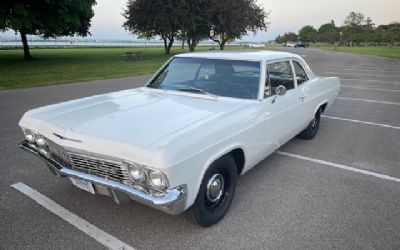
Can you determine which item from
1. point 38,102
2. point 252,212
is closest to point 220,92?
point 252,212

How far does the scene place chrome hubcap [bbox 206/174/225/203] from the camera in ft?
10.7

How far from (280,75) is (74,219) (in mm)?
3150

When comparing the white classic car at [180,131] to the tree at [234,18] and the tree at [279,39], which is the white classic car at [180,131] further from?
the tree at [279,39]

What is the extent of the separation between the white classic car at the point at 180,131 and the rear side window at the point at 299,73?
0.20 meters

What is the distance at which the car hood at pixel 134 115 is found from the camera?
2.91 meters

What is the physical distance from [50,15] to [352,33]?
10534cm

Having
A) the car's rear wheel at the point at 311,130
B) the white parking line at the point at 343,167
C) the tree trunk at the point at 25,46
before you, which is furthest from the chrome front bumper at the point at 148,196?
the tree trunk at the point at 25,46

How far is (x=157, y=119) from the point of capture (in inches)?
127

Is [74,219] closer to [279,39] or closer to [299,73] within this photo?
[299,73]

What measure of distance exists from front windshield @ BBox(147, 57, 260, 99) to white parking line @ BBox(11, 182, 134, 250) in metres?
1.93

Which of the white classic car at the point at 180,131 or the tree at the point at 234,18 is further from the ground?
the tree at the point at 234,18

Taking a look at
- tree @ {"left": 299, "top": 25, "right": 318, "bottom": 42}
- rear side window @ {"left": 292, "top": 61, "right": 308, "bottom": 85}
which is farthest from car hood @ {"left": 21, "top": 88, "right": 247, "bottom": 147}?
tree @ {"left": 299, "top": 25, "right": 318, "bottom": 42}

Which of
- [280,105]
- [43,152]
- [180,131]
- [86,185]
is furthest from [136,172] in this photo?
[280,105]

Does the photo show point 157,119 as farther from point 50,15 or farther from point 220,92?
point 50,15
